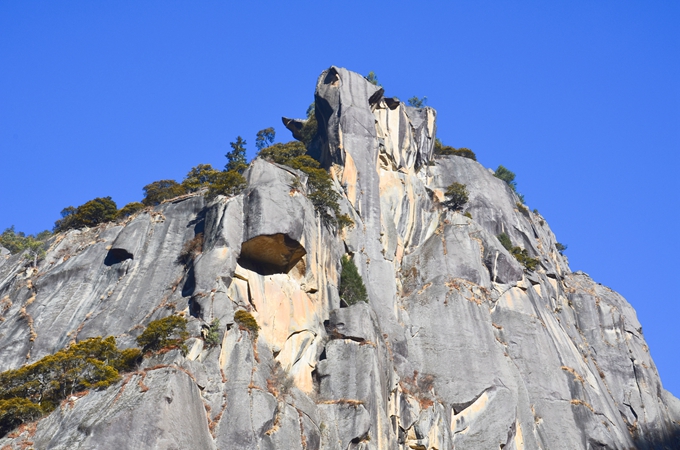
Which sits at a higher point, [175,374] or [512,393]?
[512,393]

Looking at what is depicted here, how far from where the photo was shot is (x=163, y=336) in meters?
41.2

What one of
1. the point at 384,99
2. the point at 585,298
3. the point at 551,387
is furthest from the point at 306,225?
the point at 585,298

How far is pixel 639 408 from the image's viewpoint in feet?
211

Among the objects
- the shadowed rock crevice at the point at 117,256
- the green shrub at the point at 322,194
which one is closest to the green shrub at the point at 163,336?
the shadowed rock crevice at the point at 117,256

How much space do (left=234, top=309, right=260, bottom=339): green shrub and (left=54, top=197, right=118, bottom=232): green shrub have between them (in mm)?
19223

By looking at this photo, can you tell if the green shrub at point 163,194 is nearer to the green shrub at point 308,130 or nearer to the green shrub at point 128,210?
the green shrub at point 128,210

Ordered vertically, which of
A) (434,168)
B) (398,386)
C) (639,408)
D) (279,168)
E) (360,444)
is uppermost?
(434,168)

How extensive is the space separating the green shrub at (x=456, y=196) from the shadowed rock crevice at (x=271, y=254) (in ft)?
81.6

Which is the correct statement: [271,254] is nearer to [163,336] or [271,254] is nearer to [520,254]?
[163,336]

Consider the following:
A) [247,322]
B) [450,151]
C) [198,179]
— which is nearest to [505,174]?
[450,151]

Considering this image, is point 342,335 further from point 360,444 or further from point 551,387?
point 551,387

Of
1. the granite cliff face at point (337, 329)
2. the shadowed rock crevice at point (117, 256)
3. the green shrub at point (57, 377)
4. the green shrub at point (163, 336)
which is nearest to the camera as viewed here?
the green shrub at point (57, 377)

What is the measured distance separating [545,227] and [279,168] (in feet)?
130

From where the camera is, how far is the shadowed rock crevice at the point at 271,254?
4925 centimetres
